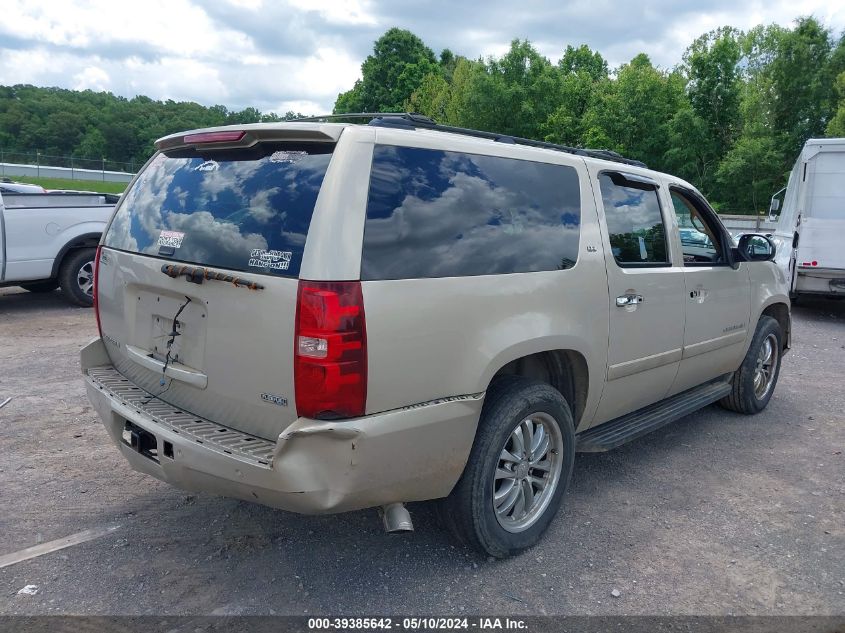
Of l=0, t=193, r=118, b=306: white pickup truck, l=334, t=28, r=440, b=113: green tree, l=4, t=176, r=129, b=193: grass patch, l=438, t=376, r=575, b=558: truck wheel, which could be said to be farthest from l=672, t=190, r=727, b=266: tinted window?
l=334, t=28, r=440, b=113: green tree

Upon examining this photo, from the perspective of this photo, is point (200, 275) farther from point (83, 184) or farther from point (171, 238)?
point (83, 184)

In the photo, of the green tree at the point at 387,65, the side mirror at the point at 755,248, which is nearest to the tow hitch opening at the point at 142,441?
the side mirror at the point at 755,248

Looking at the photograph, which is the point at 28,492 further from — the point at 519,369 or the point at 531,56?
the point at 531,56

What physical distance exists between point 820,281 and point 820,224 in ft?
2.86

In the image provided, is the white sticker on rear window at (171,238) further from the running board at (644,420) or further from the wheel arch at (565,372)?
the running board at (644,420)

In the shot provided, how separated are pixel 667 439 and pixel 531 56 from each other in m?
32.3

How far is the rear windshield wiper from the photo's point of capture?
2540 millimetres

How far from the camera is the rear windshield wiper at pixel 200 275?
2540mm

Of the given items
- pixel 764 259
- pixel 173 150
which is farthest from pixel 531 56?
pixel 173 150

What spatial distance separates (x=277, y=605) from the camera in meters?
2.79

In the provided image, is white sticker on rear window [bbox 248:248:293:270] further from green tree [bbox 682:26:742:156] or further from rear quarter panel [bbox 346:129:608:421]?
green tree [bbox 682:26:742:156]

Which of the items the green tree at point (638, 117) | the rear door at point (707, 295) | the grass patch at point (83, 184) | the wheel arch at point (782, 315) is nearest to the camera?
the rear door at point (707, 295)

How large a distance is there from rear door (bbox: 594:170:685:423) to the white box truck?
7367 mm

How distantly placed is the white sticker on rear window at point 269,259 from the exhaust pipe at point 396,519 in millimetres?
1077
